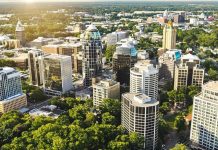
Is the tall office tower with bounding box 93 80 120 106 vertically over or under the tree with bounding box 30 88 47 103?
over

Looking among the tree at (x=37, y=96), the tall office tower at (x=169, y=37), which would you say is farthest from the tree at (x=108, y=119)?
the tall office tower at (x=169, y=37)

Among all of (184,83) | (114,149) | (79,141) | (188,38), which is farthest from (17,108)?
(188,38)

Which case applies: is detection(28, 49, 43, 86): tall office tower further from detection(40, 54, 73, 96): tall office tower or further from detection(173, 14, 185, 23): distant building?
detection(173, 14, 185, 23): distant building

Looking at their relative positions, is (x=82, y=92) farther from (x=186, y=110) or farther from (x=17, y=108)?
(x=186, y=110)

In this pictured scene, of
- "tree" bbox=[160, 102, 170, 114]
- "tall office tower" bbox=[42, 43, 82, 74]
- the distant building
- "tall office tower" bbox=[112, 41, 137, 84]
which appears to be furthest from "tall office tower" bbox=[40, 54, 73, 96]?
the distant building

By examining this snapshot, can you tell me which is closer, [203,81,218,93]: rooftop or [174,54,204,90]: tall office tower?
[203,81,218,93]: rooftop

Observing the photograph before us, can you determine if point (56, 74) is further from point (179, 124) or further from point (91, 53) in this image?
point (179, 124)
